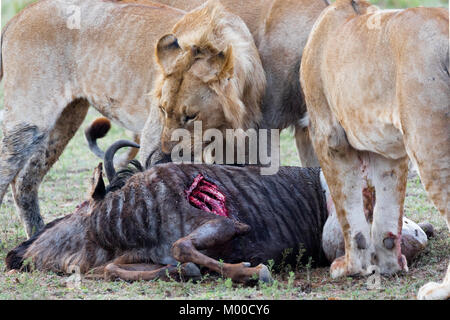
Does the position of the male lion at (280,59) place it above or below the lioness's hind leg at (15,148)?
above

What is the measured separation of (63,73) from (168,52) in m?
1.16

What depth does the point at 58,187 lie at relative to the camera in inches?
285

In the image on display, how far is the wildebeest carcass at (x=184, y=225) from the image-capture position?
4.14 meters

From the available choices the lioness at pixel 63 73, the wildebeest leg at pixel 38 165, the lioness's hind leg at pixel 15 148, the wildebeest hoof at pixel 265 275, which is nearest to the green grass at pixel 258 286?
the wildebeest hoof at pixel 265 275

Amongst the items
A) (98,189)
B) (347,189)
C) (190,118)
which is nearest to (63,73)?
(190,118)

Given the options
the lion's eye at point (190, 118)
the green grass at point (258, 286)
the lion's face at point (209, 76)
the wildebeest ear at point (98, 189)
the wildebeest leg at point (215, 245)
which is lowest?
the green grass at point (258, 286)

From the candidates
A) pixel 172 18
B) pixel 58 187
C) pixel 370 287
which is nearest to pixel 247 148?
pixel 172 18

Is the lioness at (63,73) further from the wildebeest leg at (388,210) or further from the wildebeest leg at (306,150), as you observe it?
the wildebeest leg at (388,210)

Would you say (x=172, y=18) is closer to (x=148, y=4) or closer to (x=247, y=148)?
(x=148, y=4)

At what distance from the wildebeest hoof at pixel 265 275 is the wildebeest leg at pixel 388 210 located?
0.61 m

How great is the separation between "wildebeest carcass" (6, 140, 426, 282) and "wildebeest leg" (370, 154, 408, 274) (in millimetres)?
406

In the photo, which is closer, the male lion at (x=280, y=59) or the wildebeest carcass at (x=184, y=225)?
the wildebeest carcass at (x=184, y=225)

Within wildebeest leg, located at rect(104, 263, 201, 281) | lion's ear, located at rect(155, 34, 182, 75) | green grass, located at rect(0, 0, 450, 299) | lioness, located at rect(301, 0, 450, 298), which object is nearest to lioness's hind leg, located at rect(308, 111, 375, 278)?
lioness, located at rect(301, 0, 450, 298)
